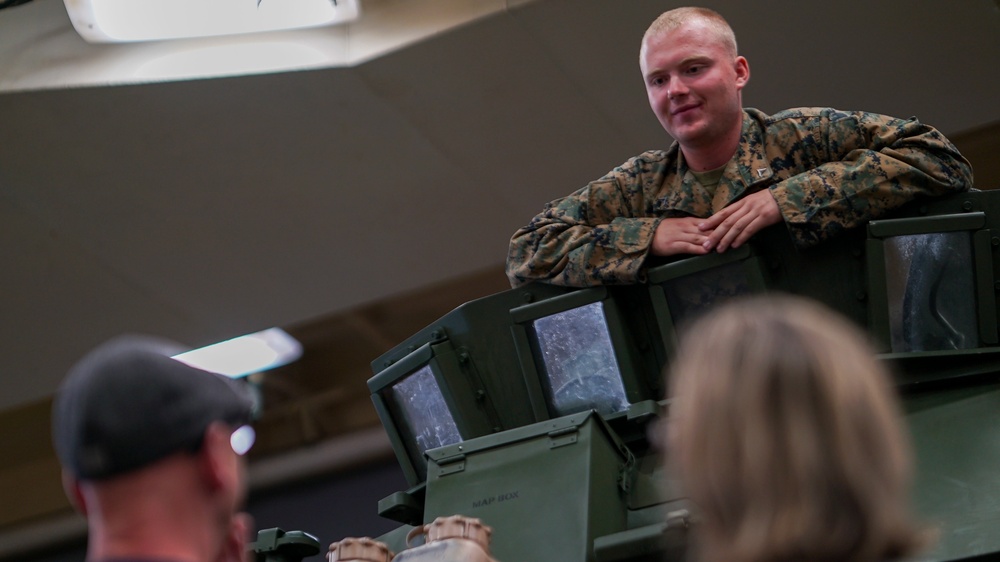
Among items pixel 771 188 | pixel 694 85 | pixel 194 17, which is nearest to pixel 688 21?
pixel 694 85

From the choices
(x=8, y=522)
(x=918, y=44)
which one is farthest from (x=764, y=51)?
(x=8, y=522)

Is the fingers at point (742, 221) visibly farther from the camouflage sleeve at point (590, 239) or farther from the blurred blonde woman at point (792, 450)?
the blurred blonde woman at point (792, 450)

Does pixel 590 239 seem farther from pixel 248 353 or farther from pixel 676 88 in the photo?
pixel 248 353

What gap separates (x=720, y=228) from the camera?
11.1 ft

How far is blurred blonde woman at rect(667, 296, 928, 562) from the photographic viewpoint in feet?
4.36

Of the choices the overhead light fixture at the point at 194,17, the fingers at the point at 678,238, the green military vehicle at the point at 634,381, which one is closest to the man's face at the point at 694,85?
the fingers at the point at 678,238

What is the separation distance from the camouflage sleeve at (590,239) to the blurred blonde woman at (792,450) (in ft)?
6.63

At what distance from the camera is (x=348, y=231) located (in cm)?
724

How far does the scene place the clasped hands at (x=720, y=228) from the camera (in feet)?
11.0

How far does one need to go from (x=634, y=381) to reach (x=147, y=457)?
7.05 feet

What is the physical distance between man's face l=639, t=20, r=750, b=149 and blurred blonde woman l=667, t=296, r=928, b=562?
234 cm

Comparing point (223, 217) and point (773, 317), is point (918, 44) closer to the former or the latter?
point (223, 217)

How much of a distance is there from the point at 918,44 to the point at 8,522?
8447 millimetres

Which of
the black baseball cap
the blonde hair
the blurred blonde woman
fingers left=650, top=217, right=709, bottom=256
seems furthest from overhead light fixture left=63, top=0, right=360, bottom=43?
the blurred blonde woman
